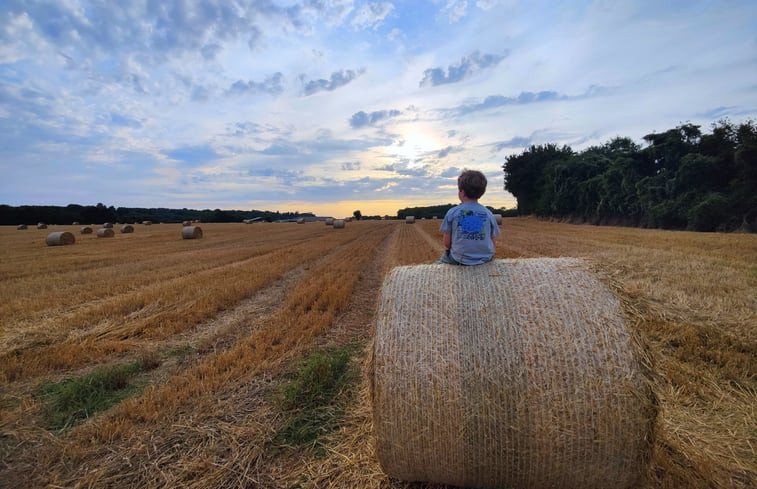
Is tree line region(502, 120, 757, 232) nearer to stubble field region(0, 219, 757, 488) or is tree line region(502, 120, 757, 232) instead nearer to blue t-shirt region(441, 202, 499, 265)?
stubble field region(0, 219, 757, 488)

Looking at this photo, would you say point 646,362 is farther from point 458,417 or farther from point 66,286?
point 66,286

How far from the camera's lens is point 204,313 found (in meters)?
7.40

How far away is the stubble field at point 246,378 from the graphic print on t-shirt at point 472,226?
1.04m

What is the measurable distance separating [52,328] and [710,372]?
371 inches

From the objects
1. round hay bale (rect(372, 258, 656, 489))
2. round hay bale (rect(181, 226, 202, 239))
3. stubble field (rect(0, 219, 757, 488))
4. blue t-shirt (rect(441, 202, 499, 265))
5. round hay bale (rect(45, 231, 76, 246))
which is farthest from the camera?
round hay bale (rect(181, 226, 202, 239))

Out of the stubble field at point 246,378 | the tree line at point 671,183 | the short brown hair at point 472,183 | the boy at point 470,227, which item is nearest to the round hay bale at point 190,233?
the stubble field at point 246,378

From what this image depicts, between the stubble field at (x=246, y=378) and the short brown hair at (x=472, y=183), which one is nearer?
the stubble field at (x=246, y=378)

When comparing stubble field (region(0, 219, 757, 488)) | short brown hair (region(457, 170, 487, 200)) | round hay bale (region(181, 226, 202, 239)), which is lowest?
stubble field (region(0, 219, 757, 488))

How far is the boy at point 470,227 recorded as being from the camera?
349 cm

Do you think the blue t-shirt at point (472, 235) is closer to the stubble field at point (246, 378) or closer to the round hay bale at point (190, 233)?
the stubble field at point (246, 378)

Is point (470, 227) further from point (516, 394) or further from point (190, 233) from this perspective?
point (190, 233)

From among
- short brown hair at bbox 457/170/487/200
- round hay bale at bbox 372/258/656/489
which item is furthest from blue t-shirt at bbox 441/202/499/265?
round hay bale at bbox 372/258/656/489

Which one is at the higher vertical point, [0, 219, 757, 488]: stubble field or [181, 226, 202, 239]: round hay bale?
[181, 226, 202, 239]: round hay bale

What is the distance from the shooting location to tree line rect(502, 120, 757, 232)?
23.0 metres
